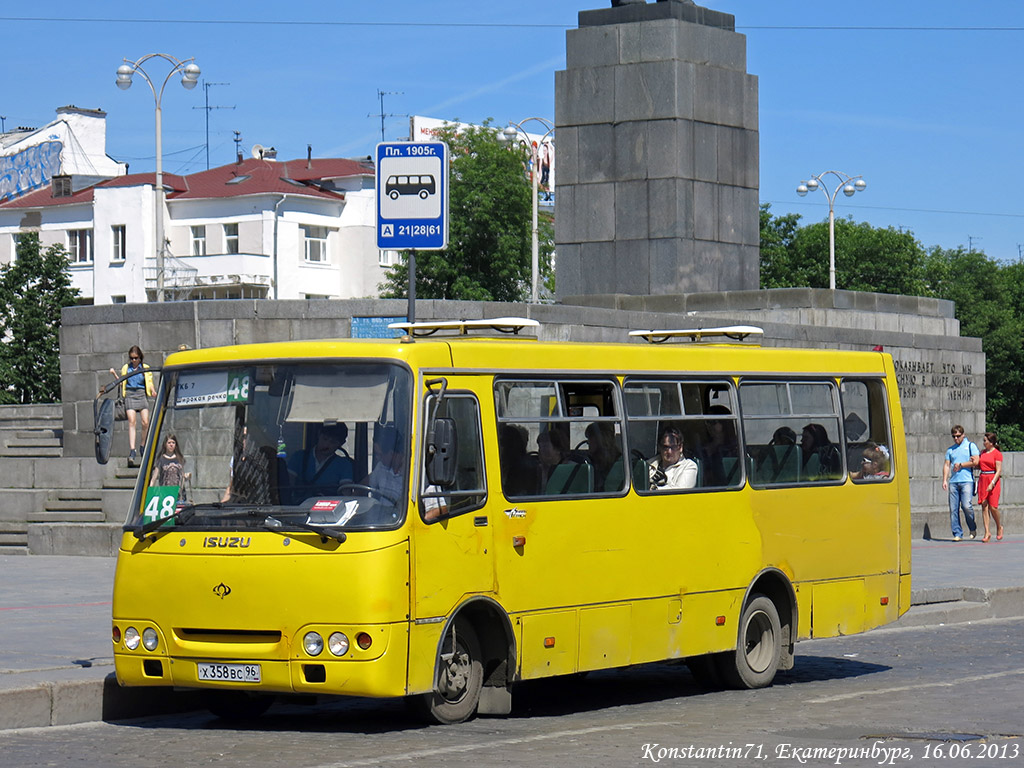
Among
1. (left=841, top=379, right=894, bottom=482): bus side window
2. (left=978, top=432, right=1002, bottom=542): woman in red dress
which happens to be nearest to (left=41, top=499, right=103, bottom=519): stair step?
(left=841, top=379, right=894, bottom=482): bus side window

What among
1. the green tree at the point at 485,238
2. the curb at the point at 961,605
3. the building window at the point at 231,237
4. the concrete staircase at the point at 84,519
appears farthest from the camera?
the building window at the point at 231,237

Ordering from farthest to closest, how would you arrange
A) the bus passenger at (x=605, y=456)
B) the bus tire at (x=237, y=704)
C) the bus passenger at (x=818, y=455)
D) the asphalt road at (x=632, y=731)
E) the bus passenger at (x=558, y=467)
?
the bus passenger at (x=818, y=455), the bus passenger at (x=605, y=456), the bus passenger at (x=558, y=467), the bus tire at (x=237, y=704), the asphalt road at (x=632, y=731)

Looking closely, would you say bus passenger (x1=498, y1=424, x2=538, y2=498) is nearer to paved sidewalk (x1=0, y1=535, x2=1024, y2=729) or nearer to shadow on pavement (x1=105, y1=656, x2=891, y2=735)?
shadow on pavement (x1=105, y1=656, x2=891, y2=735)

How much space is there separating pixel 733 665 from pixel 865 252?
3256 inches

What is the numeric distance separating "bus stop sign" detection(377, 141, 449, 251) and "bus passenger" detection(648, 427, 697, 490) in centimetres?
208

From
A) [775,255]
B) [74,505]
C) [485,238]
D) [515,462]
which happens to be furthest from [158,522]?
[775,255]

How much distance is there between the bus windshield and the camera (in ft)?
30.7

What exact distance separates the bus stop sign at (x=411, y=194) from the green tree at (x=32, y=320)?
40.5 metres

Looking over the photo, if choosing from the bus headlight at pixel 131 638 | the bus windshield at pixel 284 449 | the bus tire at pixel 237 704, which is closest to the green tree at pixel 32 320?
the bus tire at pixel 237 704

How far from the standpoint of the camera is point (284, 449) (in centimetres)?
959

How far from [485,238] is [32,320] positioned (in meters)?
21.6

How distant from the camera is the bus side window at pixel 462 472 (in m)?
9.46

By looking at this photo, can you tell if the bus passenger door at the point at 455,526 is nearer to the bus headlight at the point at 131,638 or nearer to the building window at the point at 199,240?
the bus headlight at the point at 131,638

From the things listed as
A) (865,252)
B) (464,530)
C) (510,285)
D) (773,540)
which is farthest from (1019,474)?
(865,252)
